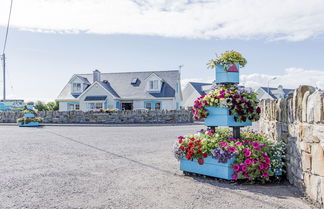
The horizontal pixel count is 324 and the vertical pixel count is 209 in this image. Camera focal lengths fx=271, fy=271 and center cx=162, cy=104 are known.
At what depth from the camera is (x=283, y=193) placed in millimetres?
4656

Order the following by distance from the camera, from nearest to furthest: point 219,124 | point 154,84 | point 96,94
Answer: point 219,124 → point 154,84 → point 96,94

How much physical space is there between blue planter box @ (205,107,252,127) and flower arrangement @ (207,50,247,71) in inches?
38.4

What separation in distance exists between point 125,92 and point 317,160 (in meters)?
29.9

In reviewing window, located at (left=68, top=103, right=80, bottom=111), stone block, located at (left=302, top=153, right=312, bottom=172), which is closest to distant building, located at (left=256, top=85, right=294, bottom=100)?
window, located at (left=68, top=103, right=80, bottom=111)

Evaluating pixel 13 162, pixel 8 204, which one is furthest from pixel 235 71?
pixel 13 162

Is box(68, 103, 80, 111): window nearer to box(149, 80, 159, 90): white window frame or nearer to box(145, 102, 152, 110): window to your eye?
box(145, 102, 152, 110): window

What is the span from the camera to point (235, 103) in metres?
5.74

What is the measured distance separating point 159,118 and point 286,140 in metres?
20.3

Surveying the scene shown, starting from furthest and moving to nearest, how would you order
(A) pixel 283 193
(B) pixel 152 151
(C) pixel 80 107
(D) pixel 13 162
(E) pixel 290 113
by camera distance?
(C) pixel 80 107, (B) pixel 152 151, (D) pixel 13 162, (E) pixel 290 113, (A) pixel 283 193

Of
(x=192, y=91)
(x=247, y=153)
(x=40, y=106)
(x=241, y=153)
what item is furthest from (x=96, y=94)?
(x=247, y=153)

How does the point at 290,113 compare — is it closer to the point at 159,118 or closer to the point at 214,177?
the point at 214,177

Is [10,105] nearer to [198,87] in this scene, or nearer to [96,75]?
[96,75]

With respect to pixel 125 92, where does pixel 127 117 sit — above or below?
below

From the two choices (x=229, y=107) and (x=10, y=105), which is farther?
(x=10, y=105)
